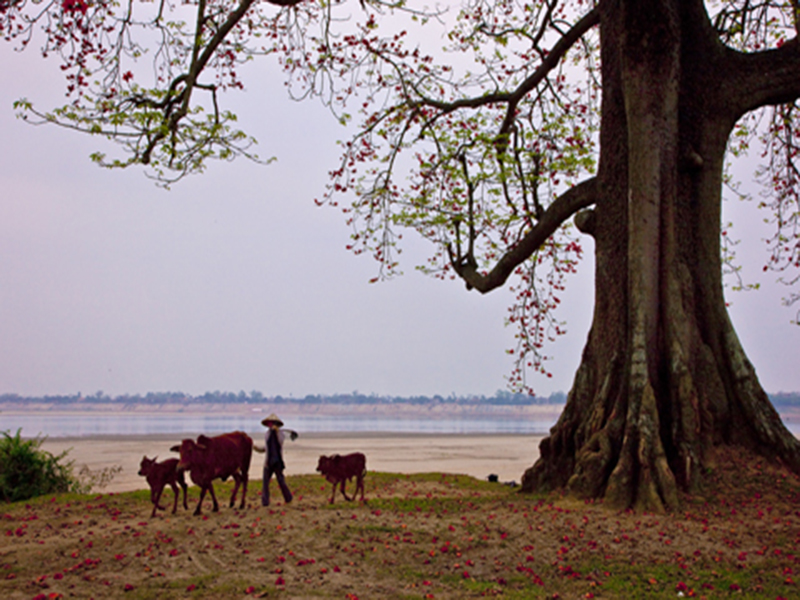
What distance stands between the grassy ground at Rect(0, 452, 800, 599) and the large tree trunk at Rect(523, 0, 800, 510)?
0.60 meters

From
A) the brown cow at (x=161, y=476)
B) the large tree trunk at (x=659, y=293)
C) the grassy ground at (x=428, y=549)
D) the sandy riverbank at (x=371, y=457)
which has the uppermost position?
the large tree trunk at (x=659, y=293)

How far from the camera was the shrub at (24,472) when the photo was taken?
501 inches

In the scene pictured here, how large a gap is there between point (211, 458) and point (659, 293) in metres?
7.89

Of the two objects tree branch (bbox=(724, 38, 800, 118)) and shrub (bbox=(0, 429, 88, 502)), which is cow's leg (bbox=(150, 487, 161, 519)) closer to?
shrub (bbox=(0, 429, 88, 502))

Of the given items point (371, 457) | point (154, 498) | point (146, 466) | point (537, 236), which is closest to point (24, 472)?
point (146, 466)

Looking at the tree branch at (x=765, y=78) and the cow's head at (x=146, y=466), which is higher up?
the tree branch at (x=765, y=78)

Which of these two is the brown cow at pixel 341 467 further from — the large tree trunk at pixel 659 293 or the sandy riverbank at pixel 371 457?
the sandy riverbank at pixel 371 457

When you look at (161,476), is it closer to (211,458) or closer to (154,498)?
(154,498)

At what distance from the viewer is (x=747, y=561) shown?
282 inches

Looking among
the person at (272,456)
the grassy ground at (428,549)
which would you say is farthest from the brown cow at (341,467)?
the grassy ground at (428,549)

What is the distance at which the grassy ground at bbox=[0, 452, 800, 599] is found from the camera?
641 cm

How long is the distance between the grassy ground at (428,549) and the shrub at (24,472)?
269 cm

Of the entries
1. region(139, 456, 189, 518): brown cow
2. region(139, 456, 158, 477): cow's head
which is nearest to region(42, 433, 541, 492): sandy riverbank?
region(139, 456, 158, 477): cow's head

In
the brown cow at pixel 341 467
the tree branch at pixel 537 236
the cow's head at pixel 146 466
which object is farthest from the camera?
the tree branch at pixel 537 236
